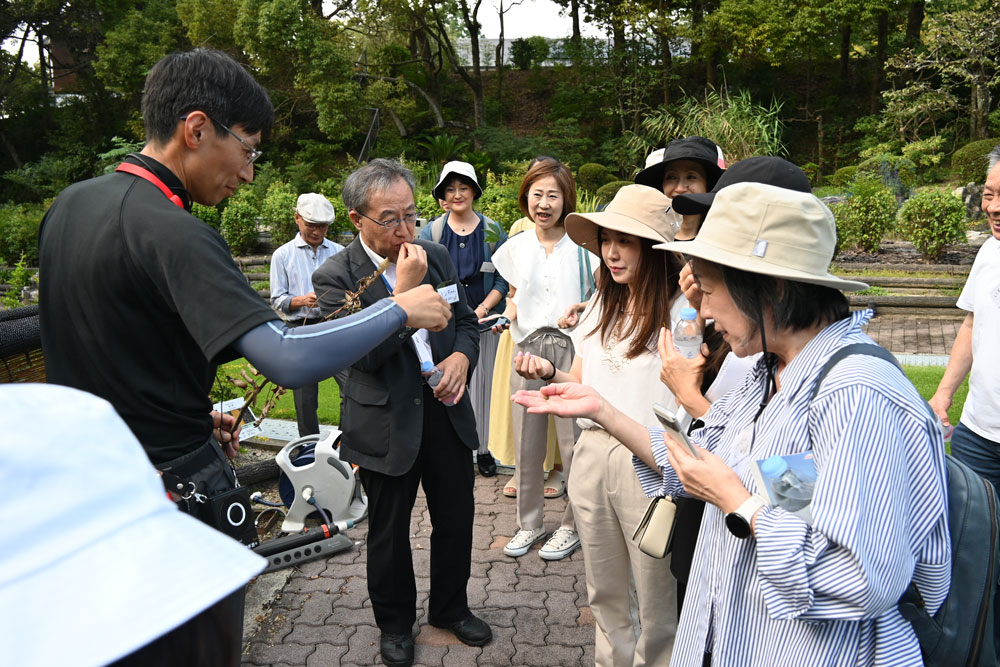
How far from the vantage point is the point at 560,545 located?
4.49 metres

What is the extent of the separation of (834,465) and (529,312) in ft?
11.3

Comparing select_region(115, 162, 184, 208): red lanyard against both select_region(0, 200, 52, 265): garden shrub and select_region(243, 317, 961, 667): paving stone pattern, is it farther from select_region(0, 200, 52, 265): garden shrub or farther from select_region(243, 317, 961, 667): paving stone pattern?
select_region(0, 200, 52, 265): garden shrub

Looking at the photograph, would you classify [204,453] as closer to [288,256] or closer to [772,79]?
[288,256]

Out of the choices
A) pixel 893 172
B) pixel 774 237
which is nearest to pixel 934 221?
pixel 893 172

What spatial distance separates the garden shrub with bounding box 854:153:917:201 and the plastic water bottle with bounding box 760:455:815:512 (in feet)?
59.1

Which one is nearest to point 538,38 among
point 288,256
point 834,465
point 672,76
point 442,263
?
point 672,76

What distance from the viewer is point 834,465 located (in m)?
1.47

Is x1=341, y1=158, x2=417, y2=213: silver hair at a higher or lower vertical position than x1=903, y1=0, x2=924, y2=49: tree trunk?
lower

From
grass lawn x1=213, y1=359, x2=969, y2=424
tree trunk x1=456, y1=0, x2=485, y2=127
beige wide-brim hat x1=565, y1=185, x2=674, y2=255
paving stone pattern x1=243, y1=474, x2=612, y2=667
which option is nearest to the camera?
beige wide-brim hat x1=565, y1=185, x2=674, y2=255

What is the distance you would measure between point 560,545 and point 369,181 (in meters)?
2.50

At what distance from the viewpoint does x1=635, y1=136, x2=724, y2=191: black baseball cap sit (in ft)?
13.2

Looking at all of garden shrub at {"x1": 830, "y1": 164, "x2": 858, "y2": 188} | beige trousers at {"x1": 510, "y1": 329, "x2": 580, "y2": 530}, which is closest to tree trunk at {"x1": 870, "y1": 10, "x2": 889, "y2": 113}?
garden shrub at {"x1": 830, "y1": 164, "x2": 858, "y2": 188}

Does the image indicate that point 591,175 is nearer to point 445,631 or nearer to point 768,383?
point 445,631

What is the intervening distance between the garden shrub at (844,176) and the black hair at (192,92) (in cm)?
2028
